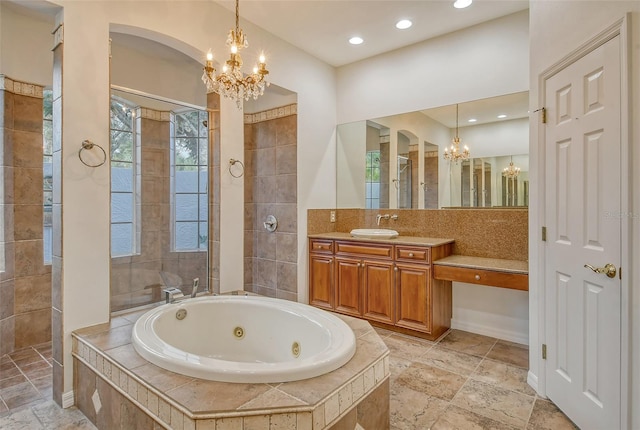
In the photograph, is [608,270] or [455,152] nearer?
[608,270]

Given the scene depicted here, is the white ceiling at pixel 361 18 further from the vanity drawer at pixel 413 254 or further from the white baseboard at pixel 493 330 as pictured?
the white baseboard at pixel 493 330

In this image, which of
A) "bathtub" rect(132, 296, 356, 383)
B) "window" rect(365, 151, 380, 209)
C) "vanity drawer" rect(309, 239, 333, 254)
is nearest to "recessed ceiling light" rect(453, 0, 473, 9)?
"window" rect(365, 151, 380, 209)

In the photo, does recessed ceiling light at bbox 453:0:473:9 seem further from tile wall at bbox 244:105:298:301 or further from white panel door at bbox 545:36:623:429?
tile wall at bbox 244:105:298:301

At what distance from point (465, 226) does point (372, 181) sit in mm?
1157

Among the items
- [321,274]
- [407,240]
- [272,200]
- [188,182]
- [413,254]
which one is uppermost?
[188,182]

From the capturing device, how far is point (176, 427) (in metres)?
1.37

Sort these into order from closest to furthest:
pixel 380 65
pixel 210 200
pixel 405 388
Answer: pixel 405 388 < pixel 210 200 < pixel 380 65

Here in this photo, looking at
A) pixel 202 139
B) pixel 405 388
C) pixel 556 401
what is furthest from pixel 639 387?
pixel 202 139

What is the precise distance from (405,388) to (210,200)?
87.1 inches

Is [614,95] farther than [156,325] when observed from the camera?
No

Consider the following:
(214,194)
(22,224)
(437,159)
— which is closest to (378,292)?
(437,159)

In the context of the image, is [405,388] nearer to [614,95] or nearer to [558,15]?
[614,95]

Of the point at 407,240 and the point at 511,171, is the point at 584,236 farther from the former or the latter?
the point at 407,240

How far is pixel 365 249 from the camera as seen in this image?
3.44m
